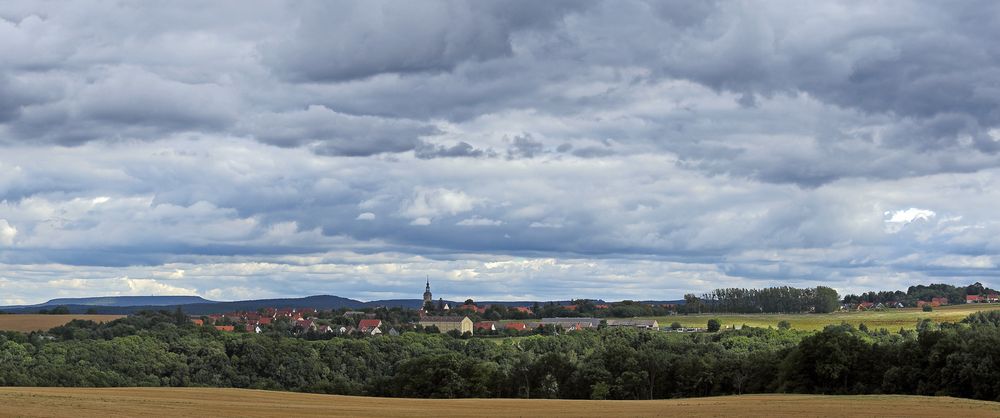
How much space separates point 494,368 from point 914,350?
155ft

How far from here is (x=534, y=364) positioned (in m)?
123

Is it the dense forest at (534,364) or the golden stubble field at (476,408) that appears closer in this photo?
the golden stubble field at (476,408)

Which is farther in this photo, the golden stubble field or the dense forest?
the dense forest

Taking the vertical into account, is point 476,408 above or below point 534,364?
below

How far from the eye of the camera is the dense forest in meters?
94.8

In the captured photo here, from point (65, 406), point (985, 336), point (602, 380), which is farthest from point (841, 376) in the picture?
point (65, 406)

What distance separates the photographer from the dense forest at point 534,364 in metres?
94.8

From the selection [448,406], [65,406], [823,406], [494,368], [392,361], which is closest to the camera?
[65,406]

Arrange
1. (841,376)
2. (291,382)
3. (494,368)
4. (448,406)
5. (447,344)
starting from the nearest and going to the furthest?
(448,406) → (841,376) → (494,368) → (291,382) → (447,344)

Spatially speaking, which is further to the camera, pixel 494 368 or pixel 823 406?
pixel 494 368

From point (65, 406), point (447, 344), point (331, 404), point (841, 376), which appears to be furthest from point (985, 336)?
point (447, 344)

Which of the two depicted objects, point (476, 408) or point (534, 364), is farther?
point (534, 364)

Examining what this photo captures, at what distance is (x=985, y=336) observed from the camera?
305 feet

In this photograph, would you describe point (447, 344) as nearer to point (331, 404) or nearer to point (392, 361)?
point (392, 361)
